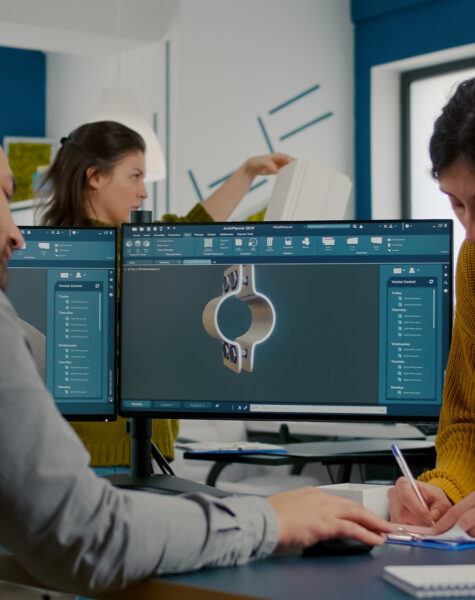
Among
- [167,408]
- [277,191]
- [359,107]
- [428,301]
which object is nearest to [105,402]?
[167,408]

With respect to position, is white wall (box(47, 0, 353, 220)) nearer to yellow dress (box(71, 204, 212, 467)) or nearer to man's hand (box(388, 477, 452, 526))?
yellow dress (box(71, 204, 212, 467))

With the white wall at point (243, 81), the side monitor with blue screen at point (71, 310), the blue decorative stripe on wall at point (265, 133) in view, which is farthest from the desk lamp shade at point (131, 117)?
the side monitor with blue screen at point (71, 310)

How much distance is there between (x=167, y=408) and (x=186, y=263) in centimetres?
24

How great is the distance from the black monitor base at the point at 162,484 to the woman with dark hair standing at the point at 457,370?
0.29 meters

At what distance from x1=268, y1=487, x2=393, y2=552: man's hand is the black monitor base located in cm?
33

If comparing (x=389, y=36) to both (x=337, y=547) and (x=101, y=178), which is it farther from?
(x=337, y=547)

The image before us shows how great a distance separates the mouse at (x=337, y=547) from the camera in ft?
3.98

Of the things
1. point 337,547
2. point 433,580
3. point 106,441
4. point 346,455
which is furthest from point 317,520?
point 346,455

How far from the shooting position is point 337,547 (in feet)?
4.00

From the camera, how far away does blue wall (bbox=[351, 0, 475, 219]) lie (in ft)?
20.3

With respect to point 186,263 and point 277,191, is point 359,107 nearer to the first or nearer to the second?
point 277,191

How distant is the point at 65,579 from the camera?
1050mm

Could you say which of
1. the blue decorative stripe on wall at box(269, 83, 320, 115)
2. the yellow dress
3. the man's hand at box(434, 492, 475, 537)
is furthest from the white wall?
the man's hand at box(434, 492, 475, 537)

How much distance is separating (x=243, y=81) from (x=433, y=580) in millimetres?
5472
